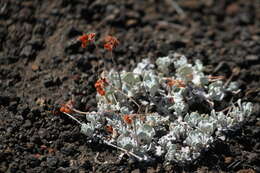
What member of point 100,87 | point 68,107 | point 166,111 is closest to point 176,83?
point 166,111

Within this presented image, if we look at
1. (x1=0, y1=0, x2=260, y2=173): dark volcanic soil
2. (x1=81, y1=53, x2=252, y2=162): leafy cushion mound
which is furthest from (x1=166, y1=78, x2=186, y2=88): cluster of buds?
(x1=0, y1=0, x2=260, y2=173): dark volcanic soil

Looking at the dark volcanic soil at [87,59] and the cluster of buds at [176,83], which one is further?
the cluster of buds at [176,83]

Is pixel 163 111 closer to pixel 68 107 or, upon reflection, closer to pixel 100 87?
pixel 100 87

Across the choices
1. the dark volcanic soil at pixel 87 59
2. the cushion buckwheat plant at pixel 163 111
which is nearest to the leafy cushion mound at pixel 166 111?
the cushion buckwheat plant at pixel 163 111

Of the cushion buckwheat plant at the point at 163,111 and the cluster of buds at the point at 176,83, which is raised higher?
the cluster of buds at the point at 176,83

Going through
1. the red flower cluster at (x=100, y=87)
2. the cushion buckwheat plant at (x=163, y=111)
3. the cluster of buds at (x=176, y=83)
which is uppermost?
the red flower cluster at (x=100, y=87)

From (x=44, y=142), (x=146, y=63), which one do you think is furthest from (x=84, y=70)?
(x=44, y=142)

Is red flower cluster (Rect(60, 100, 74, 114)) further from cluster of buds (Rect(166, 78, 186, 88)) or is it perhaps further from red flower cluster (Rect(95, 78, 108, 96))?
cluster of buds (Rect(166, 78, 186, 88))

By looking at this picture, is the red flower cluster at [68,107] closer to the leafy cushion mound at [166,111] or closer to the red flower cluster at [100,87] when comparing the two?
the leafy cushion mound at [166,111]
